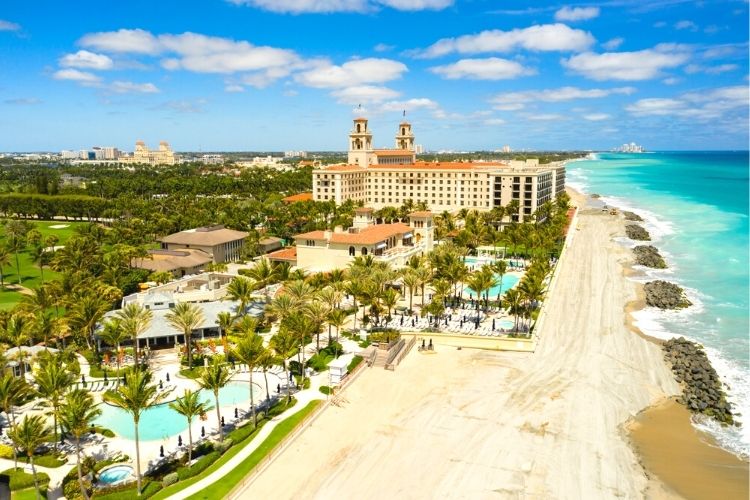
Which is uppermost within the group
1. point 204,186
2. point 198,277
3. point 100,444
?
point 204,186

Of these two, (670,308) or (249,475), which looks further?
(670,308)

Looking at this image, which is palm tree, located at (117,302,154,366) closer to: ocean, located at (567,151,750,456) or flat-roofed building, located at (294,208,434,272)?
flat-roofed building, located at (294,208,434,272)

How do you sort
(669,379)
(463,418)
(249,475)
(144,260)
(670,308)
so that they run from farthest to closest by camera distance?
(144,260) → (670,308) → (669,379) → (463,418) → (249,475)

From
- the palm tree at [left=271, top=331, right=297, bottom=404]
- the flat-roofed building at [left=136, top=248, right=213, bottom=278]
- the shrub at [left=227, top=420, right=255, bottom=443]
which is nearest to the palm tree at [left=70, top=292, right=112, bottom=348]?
the palm tree at [left=271, top=331, right=297, bottom=404]

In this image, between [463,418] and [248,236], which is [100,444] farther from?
[248,236]

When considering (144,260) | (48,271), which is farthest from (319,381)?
(48,271)

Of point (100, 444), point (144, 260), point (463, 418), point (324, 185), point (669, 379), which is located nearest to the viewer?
point (100, 444)
